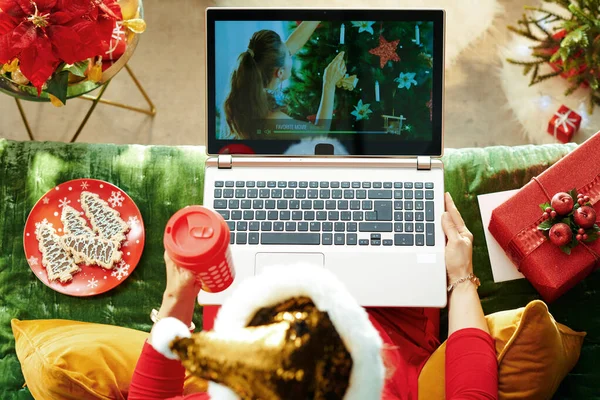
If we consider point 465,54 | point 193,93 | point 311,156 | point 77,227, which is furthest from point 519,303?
point 193,93

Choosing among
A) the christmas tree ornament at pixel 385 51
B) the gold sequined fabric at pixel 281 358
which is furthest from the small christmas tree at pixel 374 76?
the gold sequined fabric at pixel 281 358

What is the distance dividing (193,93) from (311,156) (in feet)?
2.56

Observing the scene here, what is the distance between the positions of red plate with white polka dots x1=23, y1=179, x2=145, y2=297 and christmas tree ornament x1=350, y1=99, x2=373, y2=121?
0.56 metres

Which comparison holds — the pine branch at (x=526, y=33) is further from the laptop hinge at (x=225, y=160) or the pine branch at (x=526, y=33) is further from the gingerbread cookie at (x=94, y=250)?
the gingerbread cookie at (x=94, y=250)

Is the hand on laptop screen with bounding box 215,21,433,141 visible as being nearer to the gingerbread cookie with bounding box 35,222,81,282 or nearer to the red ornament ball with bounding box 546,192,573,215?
the red ornament ball with bounding box 546,192,573,215

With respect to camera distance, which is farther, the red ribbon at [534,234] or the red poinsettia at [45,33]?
the red ribbon at [534,234]

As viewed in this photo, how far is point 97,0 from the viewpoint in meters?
1.19

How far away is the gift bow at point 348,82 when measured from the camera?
1.27 meters

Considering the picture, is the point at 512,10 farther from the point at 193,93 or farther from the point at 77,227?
the point at 77,227

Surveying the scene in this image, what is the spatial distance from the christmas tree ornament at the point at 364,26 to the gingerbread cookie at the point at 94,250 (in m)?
0.71

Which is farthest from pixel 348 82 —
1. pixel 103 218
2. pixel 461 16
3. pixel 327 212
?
pixel 461 16

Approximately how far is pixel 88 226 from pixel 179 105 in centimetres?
64

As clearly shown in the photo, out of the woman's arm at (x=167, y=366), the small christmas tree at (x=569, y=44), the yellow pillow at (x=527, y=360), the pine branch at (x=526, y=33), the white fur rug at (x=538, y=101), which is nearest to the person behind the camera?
the woman's arm at (x=167, y=366)

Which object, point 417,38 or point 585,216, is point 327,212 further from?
point 585,216
